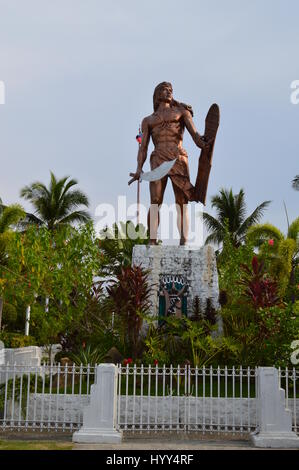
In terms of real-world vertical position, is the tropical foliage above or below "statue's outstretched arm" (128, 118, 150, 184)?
below

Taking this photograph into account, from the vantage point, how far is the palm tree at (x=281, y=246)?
20.1 metres

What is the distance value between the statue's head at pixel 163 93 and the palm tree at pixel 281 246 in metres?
6.28

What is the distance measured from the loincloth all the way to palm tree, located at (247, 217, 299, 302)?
516 cm

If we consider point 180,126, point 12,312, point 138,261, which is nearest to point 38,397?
point 138,261

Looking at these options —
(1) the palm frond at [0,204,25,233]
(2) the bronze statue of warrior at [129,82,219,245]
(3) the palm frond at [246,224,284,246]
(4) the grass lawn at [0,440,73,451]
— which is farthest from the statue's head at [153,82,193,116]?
(1) the palm frond at [0,204,25,233]

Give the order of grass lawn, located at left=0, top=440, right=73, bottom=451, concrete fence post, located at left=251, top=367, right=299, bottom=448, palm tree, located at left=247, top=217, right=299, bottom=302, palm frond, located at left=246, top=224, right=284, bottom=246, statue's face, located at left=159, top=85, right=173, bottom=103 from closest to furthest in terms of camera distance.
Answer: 1. grass lawn, located at left=0, top=440, right=73, bottom=451
2. concrete fence post, located at left=251, top=367, right=299, bottom=448
3. statue's face, located at left=159, top=85, right=173, bottom=103
4. palm tree, located at left=247, top=217, right=299, bottom=302
5. palm frond, located at left=246, top=224, right=284, bottom=246

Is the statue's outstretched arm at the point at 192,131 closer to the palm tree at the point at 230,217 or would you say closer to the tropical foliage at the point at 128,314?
the tropical foliage at the point at 128,314

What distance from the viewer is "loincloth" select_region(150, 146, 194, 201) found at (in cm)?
1355

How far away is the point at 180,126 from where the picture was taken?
13859mm

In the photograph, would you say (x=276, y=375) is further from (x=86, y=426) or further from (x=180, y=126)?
(x=180, y=126)

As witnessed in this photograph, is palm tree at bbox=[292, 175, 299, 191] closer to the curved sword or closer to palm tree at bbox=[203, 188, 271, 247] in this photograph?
palm tree at bbox=[203, 188, 271, 247]

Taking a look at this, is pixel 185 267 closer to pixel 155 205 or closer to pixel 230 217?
pixel 155 205

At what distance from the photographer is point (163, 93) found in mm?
13812

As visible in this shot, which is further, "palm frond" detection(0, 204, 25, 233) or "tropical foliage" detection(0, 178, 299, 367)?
"palm frond" detection(0, 204, 25, 233)
